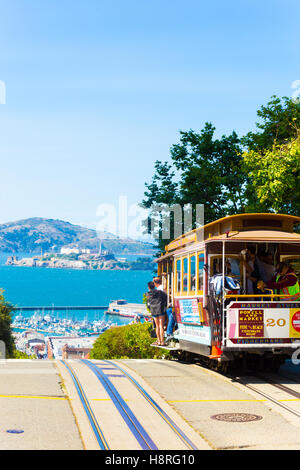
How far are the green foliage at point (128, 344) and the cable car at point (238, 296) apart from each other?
21.9 m

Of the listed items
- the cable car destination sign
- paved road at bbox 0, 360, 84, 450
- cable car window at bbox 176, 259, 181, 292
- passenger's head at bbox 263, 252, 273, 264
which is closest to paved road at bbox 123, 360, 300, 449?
the cable car destination sign

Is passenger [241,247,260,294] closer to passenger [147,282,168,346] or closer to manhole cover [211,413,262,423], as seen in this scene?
manhole cover [211,413,262,423]

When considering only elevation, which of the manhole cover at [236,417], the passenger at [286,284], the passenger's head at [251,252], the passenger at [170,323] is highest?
the passenger's head at [251,252]

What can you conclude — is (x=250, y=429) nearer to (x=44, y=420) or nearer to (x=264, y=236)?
(x=44, y=420)

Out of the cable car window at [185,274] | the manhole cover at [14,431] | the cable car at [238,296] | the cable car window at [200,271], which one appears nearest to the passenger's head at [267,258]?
the cable car at [238,296]

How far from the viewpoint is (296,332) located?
13.5m

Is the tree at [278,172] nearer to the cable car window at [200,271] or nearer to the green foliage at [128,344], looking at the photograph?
the cable car window at [200,271]

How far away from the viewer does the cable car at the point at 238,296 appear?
13.3m

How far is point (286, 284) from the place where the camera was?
1397 cm

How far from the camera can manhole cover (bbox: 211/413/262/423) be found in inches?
388

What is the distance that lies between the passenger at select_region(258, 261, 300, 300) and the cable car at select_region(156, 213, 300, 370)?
12cm

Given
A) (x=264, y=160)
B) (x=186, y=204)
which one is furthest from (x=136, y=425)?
(x=186, y=204)
